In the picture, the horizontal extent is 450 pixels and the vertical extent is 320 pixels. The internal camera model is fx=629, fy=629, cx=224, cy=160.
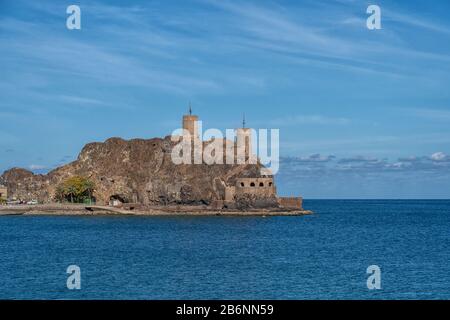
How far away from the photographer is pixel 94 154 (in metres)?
136

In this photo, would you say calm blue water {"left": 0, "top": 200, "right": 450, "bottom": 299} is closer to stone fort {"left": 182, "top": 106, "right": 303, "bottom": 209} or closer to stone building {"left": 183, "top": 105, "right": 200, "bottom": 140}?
stone fort {"left": 182, "top": 106, "right": 303, "bottom": 209}

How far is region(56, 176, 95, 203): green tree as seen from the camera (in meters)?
128

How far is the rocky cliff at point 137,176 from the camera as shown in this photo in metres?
118

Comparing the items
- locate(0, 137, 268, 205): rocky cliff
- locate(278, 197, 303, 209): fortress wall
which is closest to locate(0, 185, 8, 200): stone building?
locate(0, 137, 268, 205): rocky cliff

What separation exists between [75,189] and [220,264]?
87.2 meters

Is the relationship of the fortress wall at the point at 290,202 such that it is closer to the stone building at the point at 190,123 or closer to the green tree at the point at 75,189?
the stone building at the point at 190,123

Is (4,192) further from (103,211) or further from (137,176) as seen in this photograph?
(137,176)

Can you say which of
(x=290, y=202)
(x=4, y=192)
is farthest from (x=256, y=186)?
(x=4, y=192)

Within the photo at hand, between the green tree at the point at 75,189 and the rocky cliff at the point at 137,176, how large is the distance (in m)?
1.87

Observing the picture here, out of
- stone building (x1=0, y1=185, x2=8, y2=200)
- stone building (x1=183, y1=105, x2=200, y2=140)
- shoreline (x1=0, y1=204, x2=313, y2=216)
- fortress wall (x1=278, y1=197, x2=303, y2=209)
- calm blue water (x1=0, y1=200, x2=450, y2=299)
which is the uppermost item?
stone building (x1=183, y1=105, x2=200, y2=140)

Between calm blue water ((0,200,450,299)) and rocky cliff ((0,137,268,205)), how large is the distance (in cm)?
4025
